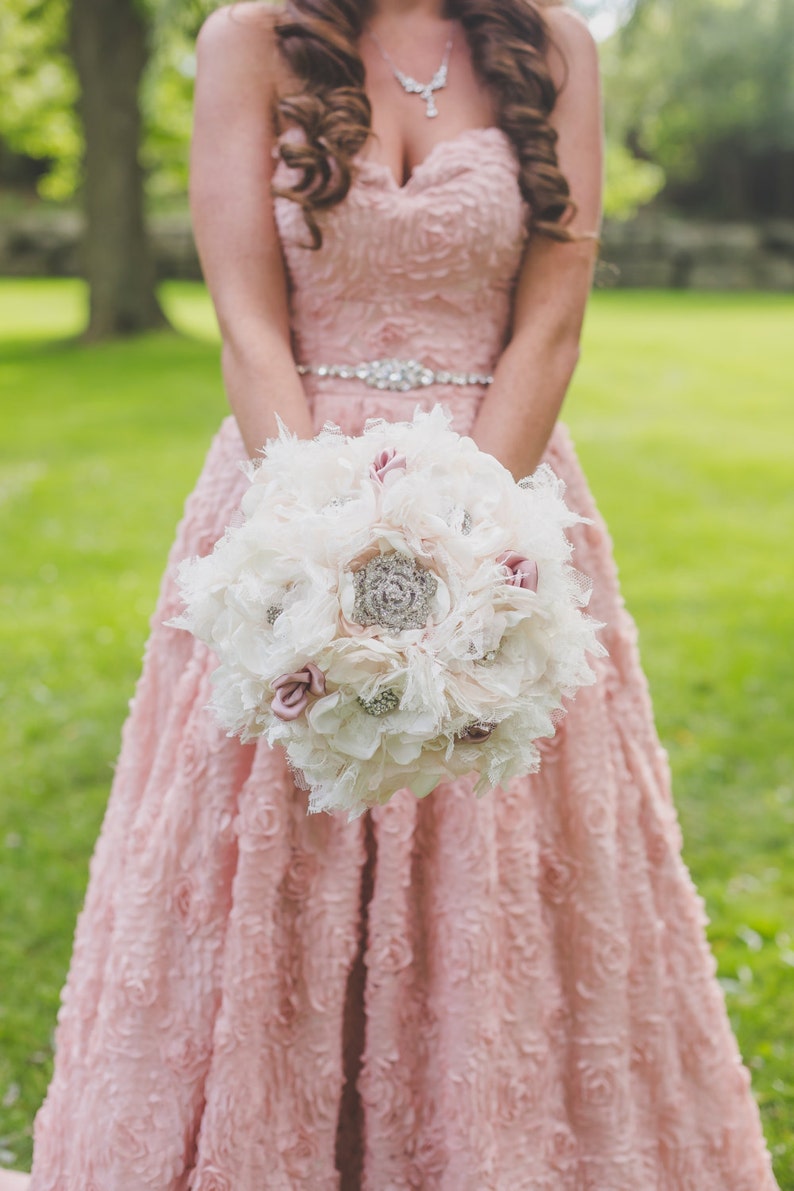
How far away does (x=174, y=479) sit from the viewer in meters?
9.17

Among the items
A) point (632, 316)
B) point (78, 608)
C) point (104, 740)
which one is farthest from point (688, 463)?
point (632, 316)

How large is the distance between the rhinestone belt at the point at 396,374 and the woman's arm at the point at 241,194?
4.8 inches

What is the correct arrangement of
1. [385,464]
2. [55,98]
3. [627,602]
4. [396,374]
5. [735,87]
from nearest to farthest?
1. [385,464]
2. [396,374]
3. [627,602]
4. [55,98]
5. [735,87]

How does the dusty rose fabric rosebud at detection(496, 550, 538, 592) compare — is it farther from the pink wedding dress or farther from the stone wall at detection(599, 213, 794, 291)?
the stone wall at detection(599, 213, 794, 291)

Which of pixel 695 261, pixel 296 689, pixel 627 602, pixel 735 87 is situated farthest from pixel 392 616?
pixel 735 87

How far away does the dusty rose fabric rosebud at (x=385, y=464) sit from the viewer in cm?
168

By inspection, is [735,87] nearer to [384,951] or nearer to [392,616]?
[384,951]

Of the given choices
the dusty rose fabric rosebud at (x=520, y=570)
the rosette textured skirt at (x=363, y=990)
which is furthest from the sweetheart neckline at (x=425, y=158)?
the dusty rose fabric rosebud at (x=520, y=570)

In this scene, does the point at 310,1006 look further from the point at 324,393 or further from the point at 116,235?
the point at 116,235

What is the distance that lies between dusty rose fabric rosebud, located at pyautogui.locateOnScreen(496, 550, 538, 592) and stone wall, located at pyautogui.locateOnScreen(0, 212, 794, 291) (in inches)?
937

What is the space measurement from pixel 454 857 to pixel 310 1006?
0.36 meters

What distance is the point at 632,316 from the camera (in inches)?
806

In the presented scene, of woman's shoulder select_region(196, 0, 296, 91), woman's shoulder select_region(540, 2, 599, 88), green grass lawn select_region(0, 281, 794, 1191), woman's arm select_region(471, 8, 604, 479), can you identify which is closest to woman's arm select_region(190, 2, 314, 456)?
woman's shoulder select_region(196, 0, 296, 91)

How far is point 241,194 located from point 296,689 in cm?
109
